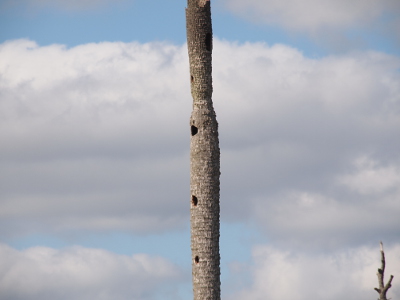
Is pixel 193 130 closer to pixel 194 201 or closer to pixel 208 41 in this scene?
pixel 194 201

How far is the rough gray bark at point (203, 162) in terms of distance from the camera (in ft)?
90.8

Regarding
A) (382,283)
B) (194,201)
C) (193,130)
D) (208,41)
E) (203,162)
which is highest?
(208,41)

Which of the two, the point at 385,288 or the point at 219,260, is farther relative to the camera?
the point at 219,260

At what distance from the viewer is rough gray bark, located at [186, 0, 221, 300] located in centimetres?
2767

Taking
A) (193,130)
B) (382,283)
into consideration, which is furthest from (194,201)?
(382,283)

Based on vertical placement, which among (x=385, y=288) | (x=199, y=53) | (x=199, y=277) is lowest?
(x=385, y=288)

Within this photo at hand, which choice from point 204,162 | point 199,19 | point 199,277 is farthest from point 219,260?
point 199,19

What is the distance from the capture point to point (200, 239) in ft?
91.2

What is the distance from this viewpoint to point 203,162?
28219mm

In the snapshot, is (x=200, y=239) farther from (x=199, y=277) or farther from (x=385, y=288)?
(x=385, y=288)

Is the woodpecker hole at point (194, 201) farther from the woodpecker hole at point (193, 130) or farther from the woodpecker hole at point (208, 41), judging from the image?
the woodpecker hole at point (208, 41)

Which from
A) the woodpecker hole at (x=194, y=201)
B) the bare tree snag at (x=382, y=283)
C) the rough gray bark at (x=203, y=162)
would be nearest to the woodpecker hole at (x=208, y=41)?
the rough gray bark at (x=203, y=162)

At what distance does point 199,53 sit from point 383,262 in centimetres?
1045

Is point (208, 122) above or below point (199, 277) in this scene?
above
